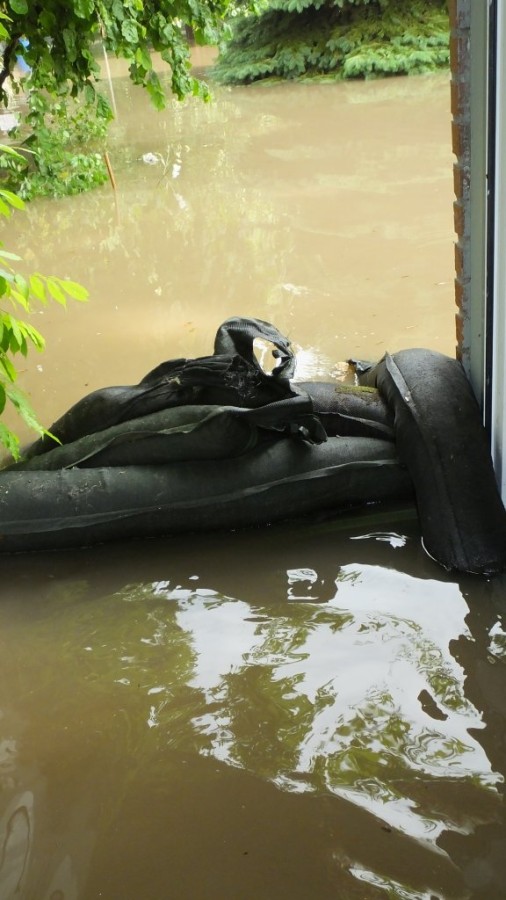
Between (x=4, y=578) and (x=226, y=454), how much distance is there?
3.49ft

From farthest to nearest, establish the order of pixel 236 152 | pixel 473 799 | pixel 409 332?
pixel 236 152, pixel 409 332, pixel 473 799

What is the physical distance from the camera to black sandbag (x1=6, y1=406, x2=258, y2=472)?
128 inches

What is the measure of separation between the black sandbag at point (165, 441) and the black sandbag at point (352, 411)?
1.35ft

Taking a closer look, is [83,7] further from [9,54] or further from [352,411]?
[352,411]

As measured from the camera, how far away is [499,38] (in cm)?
256

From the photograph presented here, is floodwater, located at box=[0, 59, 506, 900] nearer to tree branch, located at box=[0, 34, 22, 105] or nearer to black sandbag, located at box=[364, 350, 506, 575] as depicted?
black sandbag, located at box=[364, 350, 506, 575]

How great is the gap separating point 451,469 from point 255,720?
1205mm

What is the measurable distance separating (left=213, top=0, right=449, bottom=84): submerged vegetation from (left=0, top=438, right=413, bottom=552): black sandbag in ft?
46.1

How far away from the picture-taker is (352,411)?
3.56 meters

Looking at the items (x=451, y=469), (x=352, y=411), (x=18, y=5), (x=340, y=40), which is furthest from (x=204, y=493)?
(x=340, y=40)

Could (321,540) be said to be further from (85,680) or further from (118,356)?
(118,356)

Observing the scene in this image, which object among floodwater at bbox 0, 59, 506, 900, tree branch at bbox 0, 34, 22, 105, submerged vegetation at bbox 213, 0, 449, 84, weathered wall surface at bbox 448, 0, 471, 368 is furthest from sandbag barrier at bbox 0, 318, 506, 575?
submerged vegetation at bbox 213, 0, 449, 84

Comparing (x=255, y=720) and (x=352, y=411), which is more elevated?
(x=352, y=411)

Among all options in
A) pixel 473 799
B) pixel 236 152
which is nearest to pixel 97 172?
pixel 236 152
